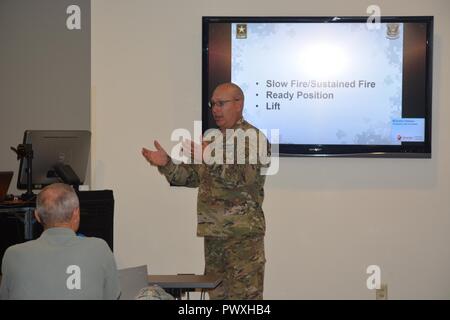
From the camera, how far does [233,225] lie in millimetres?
4520

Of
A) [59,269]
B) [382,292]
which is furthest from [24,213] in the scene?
[382,292]

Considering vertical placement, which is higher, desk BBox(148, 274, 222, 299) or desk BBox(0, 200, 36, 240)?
desk BBox(0, 200, 36, 240)

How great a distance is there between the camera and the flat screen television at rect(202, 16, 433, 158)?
17.1ft

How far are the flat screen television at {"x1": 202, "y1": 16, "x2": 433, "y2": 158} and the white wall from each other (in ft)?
0.41

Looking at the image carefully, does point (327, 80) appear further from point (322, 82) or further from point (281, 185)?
point (281, 185)

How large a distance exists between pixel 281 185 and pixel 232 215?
0.90 m

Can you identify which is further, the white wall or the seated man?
the white wall

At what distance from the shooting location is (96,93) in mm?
5379

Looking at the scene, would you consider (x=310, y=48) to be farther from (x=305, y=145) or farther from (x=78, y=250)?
(x=78, y=250)

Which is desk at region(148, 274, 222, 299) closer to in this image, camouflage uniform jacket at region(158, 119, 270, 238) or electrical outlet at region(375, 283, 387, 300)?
camouflage uniform jacket at region(158, 119, 270, 238)

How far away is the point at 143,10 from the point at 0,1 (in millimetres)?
1847

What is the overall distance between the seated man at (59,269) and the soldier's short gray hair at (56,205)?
0.16 feet

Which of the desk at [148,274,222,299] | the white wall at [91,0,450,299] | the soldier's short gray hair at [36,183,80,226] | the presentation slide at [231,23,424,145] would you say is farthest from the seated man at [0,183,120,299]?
the presentation slide at [231,23,424,145]

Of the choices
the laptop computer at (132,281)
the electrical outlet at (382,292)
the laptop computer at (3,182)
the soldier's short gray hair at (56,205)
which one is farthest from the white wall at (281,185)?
the soldier's short gray hair at (56,205)
